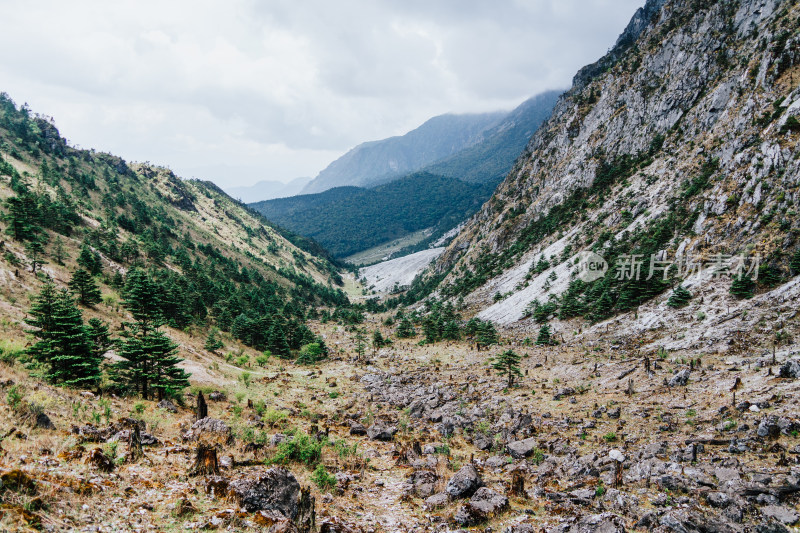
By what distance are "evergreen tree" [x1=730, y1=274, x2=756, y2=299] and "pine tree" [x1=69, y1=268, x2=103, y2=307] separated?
60948 millimetres

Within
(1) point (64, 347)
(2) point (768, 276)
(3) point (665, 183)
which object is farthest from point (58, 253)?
(3) point (665, 183)

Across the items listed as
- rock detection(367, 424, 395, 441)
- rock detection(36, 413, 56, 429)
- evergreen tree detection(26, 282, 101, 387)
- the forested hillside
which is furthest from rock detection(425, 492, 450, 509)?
evergreen tree detection(26, 282, 101, 387)

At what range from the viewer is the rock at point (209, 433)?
46.2 feet

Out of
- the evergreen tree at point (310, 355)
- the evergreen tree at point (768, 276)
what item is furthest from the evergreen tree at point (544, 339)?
the evergreen tree at point (310, 355)

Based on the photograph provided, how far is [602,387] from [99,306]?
48.4 m

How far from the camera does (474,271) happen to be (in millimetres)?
111500

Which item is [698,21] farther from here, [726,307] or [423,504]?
[423,504]

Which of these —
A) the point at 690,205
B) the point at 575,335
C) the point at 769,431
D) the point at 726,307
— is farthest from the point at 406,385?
the point at 690,205

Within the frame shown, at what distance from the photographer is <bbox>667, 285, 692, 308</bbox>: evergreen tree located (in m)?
36.6

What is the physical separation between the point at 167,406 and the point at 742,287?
44.4 m

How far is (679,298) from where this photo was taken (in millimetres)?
36875

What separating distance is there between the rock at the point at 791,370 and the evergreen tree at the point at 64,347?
32.8m

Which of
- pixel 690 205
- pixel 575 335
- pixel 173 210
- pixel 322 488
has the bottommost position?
pixel 575 335

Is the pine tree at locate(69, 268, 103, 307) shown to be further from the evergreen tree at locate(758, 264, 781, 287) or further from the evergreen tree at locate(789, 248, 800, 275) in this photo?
the evergreen tree at locate(789, 248, 800, 275)
